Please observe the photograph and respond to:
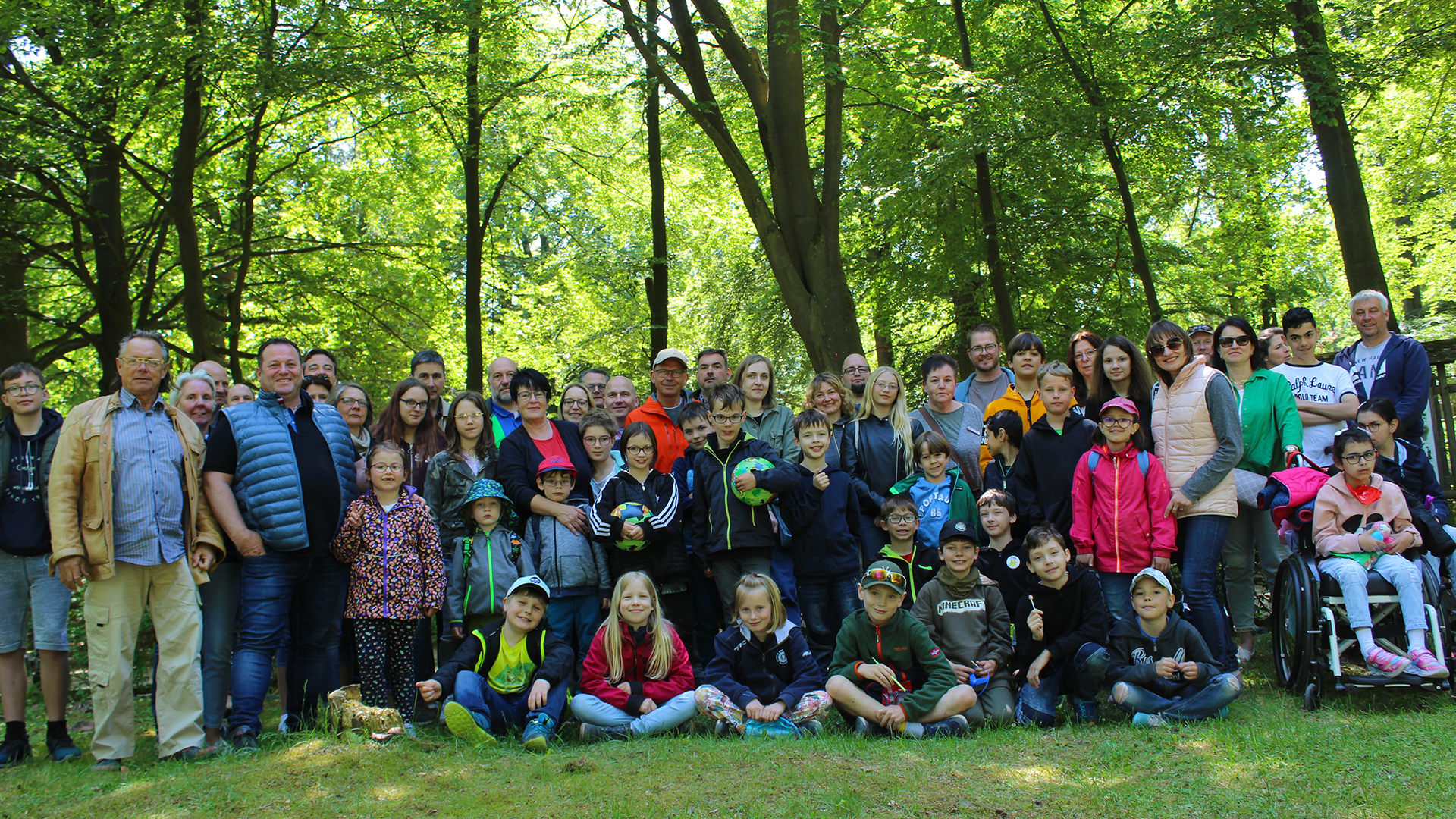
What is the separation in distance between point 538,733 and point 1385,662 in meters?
3.99

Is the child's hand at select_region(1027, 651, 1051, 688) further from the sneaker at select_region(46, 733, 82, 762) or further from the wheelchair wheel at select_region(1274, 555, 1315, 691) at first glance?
the sneaker at select_region(46, 733, 82, 762)

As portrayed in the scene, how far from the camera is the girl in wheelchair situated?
4.67 m

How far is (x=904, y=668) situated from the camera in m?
5.02

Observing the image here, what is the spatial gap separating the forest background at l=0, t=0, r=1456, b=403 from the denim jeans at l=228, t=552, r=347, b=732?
5150 mm

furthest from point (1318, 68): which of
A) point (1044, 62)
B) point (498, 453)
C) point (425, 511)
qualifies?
A: point (425, 511)

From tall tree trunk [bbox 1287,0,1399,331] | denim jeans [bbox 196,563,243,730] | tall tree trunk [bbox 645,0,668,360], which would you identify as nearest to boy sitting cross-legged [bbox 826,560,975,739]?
denim jeans [bbox 196,563,243,730]

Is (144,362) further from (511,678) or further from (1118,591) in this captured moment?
(1118,591)

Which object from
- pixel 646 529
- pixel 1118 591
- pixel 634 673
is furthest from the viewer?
pixel 646 529

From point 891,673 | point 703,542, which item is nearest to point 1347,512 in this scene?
point 891,673

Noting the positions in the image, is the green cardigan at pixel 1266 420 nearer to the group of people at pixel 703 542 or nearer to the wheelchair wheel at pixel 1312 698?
the group of people at pixel 703 542

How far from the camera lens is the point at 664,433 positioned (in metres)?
6.50

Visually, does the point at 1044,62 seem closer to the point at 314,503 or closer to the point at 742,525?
the point at 742,525

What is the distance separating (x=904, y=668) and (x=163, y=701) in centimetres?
354

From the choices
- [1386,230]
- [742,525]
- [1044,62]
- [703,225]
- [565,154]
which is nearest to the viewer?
[742,525]
